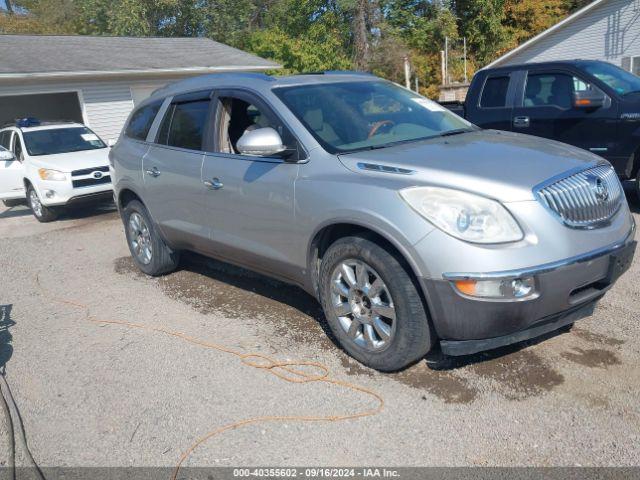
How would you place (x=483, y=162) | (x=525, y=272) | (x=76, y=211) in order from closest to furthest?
(x=525, y=272) < (x=483, y=162) < (x=76, y=211)

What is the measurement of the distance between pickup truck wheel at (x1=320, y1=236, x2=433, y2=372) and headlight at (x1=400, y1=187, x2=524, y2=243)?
38cm

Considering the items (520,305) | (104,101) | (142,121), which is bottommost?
(520,305)

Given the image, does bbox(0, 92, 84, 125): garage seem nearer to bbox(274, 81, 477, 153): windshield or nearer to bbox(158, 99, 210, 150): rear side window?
bbox(158, 99, 210, 150): rear side window

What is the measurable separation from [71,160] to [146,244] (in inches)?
202

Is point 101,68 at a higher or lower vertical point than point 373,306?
higher

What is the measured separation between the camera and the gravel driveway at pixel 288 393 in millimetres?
3100

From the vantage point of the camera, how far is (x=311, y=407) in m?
3.55

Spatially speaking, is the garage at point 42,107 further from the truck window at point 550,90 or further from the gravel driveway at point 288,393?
the gravel driveway at point 288,393

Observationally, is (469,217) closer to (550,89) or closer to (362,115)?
(362,115)

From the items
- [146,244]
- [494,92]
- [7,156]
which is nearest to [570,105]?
[494,92]

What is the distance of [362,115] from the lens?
4.46m

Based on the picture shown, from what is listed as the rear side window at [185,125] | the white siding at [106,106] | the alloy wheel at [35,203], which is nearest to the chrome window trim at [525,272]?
the rear side window at [185,125]

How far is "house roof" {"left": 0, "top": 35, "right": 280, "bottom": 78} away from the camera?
15.2 m

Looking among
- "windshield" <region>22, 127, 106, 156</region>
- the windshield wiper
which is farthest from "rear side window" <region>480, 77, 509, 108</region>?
"windshield" <region>22, 127, 106, 156</region>
